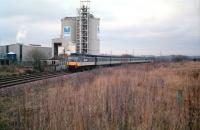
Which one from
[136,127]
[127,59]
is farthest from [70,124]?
[127,59]

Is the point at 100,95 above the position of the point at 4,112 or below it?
above

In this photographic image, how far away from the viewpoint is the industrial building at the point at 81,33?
6669cm

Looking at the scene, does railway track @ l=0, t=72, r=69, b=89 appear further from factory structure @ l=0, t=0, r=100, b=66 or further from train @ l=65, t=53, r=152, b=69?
factory structure @ l=0, t=0, r=100, b=66

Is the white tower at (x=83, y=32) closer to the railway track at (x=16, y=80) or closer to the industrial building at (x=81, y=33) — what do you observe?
the industrial building at (x=81, y=33)

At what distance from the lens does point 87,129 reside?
239 inches

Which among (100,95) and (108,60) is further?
(108,60)

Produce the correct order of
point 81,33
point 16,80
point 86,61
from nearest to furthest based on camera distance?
point 16,80
point 86,61
point 81,33

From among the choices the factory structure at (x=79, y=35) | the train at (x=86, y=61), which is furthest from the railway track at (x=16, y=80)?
the factory structure at (x=79, y=35)

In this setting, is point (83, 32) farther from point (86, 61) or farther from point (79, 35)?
point (86, 61)

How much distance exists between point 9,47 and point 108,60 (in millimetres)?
39654

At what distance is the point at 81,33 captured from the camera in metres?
66.8

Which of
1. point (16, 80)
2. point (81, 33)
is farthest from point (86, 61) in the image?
point (81, 33)

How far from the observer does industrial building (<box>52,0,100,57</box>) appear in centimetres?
6669

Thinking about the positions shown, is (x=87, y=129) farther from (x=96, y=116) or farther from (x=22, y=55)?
(x=22, y=55)
